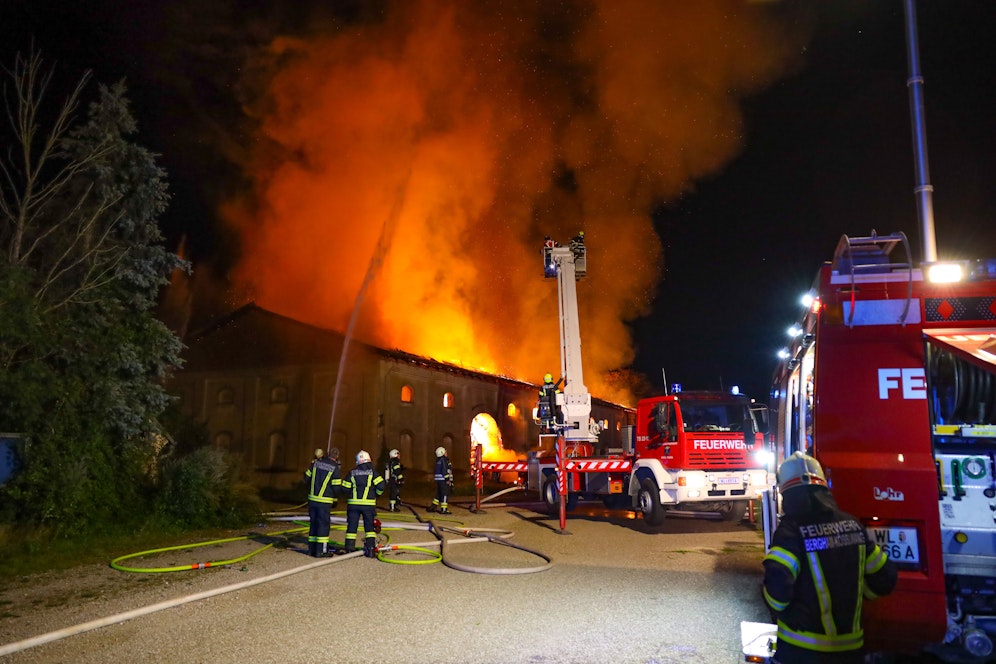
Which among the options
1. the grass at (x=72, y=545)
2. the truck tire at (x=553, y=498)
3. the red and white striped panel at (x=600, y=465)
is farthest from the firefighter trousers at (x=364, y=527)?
the truck tire at (x=553, y=498)

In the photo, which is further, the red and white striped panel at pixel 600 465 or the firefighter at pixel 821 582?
the red and white striped panel at pixel 600 465

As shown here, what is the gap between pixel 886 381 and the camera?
4.16 meters

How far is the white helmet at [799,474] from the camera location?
3277mm

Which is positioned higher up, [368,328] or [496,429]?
[368,328]

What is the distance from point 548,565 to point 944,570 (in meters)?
5.18

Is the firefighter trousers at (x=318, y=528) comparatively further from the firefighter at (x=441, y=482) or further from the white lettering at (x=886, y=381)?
the white lettering at (x=886, y=381)

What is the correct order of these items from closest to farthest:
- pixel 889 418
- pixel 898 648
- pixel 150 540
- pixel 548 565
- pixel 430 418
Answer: pixel 898 648 → pixel 889 418 → pixel 548 565 → pixel 150 540 → pixel 430 418

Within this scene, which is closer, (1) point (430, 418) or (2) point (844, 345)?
(2) point (844, 345)

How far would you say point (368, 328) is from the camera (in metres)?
41.8

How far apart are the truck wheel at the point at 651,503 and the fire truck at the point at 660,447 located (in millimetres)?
19

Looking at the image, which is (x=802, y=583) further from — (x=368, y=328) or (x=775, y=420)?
(x=368, y=328)

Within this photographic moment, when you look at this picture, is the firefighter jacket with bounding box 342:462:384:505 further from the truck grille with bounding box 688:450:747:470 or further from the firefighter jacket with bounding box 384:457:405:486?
the firefighter jacket with bounding box 384:457:405:486

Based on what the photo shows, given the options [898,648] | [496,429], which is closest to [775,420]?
[898,648]

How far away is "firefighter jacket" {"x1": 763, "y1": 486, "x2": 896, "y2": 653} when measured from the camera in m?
3.06
